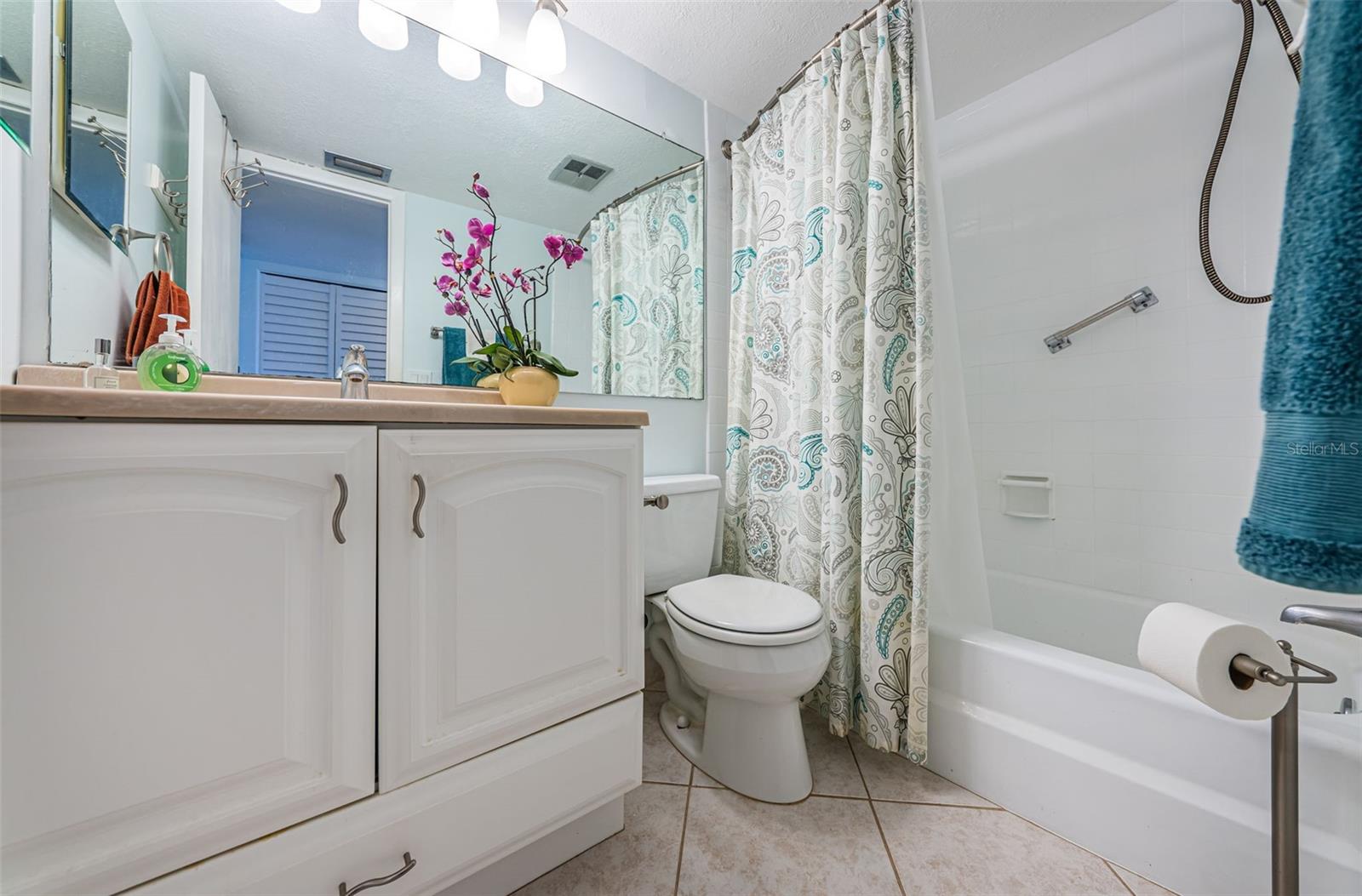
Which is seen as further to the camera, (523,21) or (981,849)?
(523,21)

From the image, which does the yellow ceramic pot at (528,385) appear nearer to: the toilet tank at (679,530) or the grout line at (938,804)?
the toilet tank at (679,530)

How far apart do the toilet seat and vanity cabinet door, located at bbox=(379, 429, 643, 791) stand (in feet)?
0.67

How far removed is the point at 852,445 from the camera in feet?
4.54

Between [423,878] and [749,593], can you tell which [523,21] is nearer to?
[749,593]

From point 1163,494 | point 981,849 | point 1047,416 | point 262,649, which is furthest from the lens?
point 1047,416

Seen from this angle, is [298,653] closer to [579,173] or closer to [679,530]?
[679,530]

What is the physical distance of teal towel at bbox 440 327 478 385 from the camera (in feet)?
4.32

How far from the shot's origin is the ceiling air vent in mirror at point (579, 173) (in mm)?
1542

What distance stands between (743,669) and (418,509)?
30.0 inches

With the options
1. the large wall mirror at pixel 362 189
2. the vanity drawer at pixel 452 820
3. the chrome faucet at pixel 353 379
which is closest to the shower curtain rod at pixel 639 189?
the large wall mirror at pixel 362 189

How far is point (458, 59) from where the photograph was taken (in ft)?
4.46

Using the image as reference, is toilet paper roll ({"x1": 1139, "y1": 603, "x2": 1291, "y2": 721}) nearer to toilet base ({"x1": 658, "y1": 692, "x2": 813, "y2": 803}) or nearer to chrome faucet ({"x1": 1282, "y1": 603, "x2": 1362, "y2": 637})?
chrome faucet ({"x1": 1282, "y1": 603, "x2": 1362, "y2": 637})

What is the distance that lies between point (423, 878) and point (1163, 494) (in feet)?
7.15

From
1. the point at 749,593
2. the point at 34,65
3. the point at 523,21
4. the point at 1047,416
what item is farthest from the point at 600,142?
the point at 1047,416
